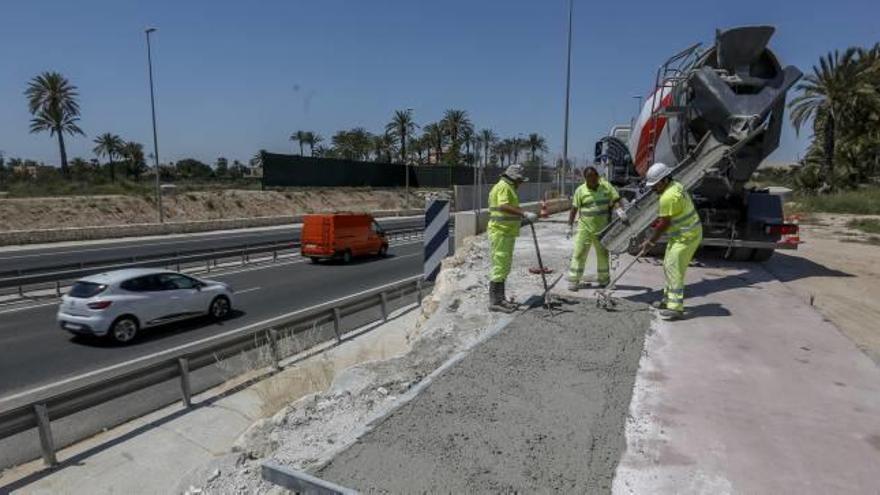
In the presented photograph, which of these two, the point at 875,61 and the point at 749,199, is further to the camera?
the point at 875,61

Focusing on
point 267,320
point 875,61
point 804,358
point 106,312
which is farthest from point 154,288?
point 875,61

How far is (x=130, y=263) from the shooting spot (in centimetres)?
1873

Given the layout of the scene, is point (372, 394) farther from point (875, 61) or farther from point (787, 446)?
point (875, 61)

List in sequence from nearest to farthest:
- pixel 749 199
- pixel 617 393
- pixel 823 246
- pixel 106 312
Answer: pixel 617 393, pixel 749 199, pixel 106 312, pixel 823 246

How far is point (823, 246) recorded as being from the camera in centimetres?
1812

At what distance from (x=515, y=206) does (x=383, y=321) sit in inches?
271

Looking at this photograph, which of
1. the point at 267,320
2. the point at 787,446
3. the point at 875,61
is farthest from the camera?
the point at 875,61

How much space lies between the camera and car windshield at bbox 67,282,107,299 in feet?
37.3

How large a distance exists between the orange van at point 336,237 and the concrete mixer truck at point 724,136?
46.8 ft

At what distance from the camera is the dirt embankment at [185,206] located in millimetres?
33688

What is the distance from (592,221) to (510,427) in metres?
4.64

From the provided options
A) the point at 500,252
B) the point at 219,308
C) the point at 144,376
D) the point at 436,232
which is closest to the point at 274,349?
the point at 144,376

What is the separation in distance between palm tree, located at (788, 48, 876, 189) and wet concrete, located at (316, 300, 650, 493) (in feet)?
145

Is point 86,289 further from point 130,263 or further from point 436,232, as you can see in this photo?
point 130,263
